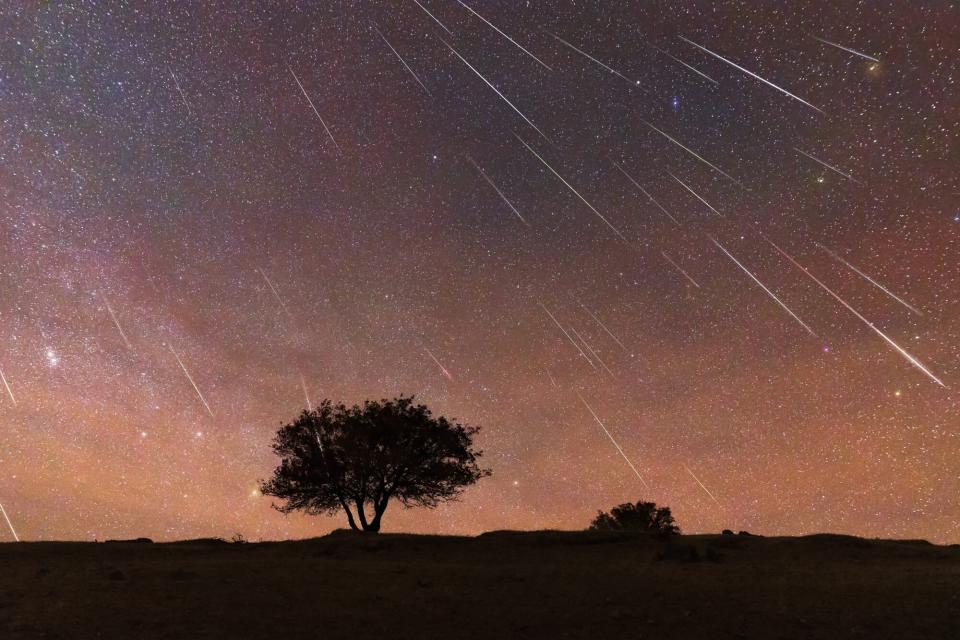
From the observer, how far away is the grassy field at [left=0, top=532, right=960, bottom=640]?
430 inches

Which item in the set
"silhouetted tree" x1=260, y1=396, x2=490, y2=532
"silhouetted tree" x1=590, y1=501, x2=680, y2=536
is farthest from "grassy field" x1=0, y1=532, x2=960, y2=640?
"silhouetted tree" x1=590, y1=501, x2=680, y2=536

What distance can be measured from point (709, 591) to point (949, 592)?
495 centimetres

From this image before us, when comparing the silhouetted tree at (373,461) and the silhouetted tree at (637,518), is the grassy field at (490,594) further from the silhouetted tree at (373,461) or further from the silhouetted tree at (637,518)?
the silhouetted tree at (637,518)

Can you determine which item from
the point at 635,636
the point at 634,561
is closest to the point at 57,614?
the point at 635,636

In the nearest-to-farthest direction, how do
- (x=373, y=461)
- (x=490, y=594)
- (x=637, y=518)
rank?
(x=490, y=594) < (x=373, y=461) < (x=637, y=518)

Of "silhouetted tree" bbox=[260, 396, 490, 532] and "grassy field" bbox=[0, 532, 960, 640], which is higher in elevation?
"silhouetted tree" bbox=[260, 396, 490, 532]

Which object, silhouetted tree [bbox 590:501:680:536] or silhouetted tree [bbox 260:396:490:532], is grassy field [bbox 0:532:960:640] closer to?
silhouetted tree [bbox 260:396:490:532]

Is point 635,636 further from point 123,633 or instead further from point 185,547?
point 185,547

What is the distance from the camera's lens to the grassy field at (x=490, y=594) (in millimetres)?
10914

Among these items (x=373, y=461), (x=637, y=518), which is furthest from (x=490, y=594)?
(x=637, y=518)

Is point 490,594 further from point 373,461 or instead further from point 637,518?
point 637,518

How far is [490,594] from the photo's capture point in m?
13.9

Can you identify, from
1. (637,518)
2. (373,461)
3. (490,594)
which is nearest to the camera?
(490,594)

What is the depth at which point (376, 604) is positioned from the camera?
41.8 feet
